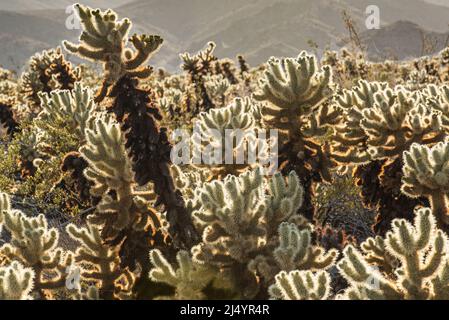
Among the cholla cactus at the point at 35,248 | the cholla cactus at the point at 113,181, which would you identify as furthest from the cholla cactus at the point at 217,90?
the cholla cactus at the point at 35,248

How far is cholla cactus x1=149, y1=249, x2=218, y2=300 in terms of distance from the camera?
3.20 m

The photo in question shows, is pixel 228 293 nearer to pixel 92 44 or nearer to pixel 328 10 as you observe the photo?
pixel 92 44

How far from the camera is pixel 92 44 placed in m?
4.20

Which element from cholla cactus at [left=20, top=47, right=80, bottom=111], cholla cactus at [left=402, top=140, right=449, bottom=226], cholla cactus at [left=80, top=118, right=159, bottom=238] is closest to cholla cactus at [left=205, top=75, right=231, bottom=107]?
cholla cactus at [left=20, top=47, right=80, bottom=111]

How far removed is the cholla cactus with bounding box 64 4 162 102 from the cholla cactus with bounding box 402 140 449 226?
2.36m

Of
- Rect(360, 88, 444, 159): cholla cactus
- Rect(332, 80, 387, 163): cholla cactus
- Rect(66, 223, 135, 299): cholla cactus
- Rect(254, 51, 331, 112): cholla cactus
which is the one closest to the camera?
Rect(66, 223, 135, 299): cholla cactus

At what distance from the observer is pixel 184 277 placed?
3.33 meters

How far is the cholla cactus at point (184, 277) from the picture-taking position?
320 centimetres

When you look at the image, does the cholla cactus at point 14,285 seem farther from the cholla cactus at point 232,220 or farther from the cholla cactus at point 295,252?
the cholla cactus at point 295,252

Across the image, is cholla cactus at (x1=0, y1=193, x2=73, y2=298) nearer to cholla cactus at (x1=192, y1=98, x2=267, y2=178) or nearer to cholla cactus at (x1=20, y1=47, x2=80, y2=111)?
cholla cactus at (x1=192, y1=98, x2=267, y2=178)

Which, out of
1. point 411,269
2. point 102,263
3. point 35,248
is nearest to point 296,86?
point 411,269

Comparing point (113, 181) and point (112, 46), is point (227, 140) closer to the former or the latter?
point (113, 181)

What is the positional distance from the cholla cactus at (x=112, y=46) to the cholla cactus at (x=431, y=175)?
93.1 inches

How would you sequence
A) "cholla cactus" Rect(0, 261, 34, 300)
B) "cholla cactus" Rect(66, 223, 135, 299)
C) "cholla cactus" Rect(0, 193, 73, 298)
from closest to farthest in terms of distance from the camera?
1. "cholla cactus" Rect(0, 261, 34, 300)
2. "cholla cactus" Rect(0, 193, 73, 298)
3. "cholla cactus" Rect(66, 223, 135, 299)
